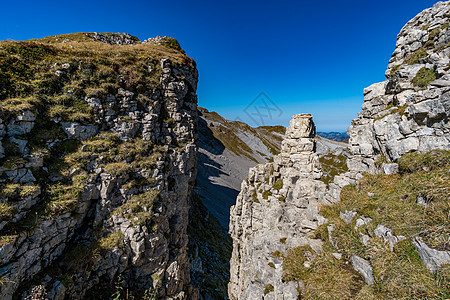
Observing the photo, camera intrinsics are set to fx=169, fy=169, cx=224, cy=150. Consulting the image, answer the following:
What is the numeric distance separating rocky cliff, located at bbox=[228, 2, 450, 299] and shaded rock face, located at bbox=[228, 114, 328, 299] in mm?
87

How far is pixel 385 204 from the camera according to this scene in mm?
7484

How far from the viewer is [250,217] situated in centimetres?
2134

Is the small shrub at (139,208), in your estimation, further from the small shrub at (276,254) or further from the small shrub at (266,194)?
the small shrub at (266,194)

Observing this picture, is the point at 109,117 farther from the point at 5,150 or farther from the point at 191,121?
the point at 191,121

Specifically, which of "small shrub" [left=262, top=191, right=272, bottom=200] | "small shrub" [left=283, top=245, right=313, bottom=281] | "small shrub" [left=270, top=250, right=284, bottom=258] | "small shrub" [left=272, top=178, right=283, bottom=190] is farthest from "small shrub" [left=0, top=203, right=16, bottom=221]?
"small shrub" [left=272, top=178, right=283, bottom=190]

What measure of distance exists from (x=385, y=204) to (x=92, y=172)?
65.8 feet

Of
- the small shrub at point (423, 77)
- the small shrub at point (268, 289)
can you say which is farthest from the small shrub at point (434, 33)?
the small shrub at point (268, 289)

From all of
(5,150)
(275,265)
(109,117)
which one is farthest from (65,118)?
(275,265)

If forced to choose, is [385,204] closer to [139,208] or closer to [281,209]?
[281,209]

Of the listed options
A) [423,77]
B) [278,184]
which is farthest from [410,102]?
[278,184]

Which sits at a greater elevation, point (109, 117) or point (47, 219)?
point (109, 117)

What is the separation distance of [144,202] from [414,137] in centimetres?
1941

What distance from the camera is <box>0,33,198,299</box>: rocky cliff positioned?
35.6ft

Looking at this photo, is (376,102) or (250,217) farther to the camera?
(250,217)
